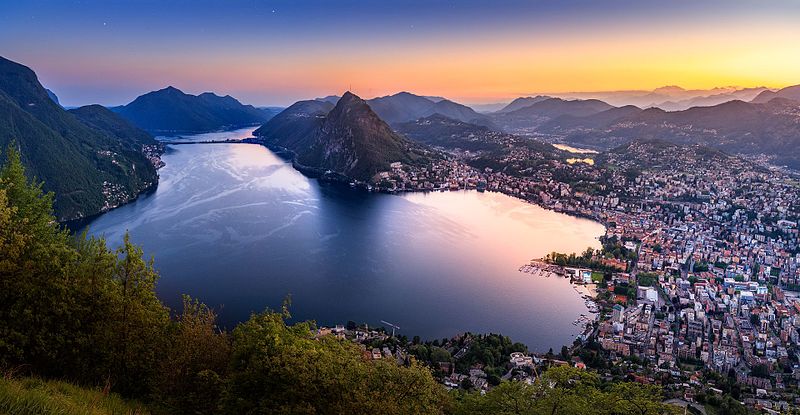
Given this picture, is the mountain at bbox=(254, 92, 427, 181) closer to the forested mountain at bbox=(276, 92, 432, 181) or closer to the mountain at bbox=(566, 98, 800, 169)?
the forested mountain at bbox=(276, 92, 432, 181)

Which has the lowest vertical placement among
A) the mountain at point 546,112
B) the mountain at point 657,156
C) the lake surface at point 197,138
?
the mountain at point 657,156

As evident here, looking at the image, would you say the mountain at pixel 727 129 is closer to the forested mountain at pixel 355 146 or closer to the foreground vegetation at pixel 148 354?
the forested mountain at pixel 355 146

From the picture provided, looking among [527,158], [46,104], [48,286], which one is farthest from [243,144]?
[48,286]

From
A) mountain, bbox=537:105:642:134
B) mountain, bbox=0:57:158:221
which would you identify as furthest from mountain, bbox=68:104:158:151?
mountain, bbox=537:105:642:134

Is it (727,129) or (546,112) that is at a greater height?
(546,112)

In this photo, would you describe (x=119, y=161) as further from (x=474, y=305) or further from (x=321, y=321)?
(x=474, y=305)

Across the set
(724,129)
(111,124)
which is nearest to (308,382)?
(111,124)

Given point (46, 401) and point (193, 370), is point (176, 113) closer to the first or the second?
point (193, 370)

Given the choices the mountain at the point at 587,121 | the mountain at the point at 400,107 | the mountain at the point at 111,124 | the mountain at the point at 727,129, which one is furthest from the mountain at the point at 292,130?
the mountain at the point at 587,121
